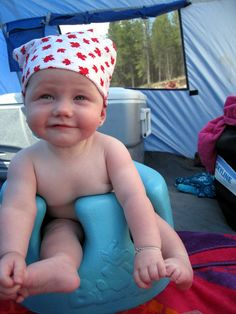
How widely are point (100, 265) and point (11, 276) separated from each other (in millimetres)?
193

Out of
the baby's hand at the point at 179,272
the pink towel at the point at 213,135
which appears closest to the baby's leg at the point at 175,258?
the baby's hand at the point at 179,272

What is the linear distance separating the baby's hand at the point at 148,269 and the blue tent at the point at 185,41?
1.71 meters

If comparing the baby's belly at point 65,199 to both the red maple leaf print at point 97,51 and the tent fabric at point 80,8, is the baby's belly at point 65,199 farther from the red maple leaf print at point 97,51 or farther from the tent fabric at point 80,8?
the tent fabric at point 80,8

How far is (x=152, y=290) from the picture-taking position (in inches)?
30.4

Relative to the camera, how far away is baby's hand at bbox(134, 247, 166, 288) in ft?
1.95

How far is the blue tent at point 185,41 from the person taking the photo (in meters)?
2.10

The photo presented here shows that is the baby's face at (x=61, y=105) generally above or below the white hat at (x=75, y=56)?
below

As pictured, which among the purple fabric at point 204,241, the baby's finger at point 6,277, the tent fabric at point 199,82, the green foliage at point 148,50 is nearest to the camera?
the baby's finger at point 6,277

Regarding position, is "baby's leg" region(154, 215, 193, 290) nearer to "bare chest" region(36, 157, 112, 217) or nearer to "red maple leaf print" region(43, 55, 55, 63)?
"bare chest" region(36, 157, 112, 217)

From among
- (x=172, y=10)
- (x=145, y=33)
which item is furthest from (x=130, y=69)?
(x=172, y=10)

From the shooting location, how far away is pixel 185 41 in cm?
222

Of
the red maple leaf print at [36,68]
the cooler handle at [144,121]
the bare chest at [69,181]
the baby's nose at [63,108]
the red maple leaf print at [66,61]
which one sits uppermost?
the red maple leaf print at [66,61]

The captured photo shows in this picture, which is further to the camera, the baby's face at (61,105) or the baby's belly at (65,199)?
the baby's belly at (65,199)

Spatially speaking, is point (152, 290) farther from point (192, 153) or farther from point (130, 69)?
point (130, 69)
